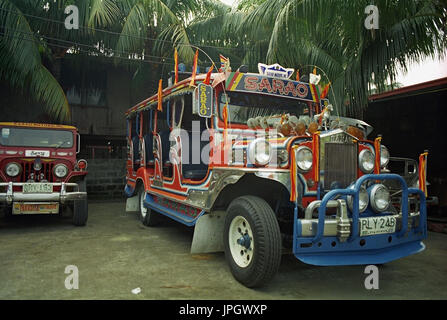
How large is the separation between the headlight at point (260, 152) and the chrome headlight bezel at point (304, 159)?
27 centimetres

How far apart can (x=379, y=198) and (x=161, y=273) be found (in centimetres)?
240

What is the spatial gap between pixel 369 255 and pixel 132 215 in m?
5.99

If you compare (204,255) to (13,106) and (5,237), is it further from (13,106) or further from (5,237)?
(13,106)

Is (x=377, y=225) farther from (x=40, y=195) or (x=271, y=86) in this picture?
(x=40, y=195)

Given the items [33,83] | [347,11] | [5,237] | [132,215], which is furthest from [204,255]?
[33,83]

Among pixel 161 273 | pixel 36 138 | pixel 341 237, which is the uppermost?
pixel 36 138

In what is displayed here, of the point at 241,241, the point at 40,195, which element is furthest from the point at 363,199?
the point at 40,195

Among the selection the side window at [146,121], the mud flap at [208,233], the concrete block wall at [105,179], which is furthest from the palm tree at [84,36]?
the mud flap at [208,233]

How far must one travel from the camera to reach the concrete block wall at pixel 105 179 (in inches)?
440

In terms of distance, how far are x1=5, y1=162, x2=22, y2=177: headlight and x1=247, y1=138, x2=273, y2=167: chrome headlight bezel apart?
4912mm

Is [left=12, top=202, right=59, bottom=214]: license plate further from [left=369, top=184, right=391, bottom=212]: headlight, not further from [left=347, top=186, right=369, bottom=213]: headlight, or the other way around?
[left=369, top=184, right=391, bottom=212]: headlight

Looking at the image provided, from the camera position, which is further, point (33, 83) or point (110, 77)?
point (110, 77)

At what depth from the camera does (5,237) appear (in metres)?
5.75

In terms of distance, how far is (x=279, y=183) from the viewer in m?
3.80
